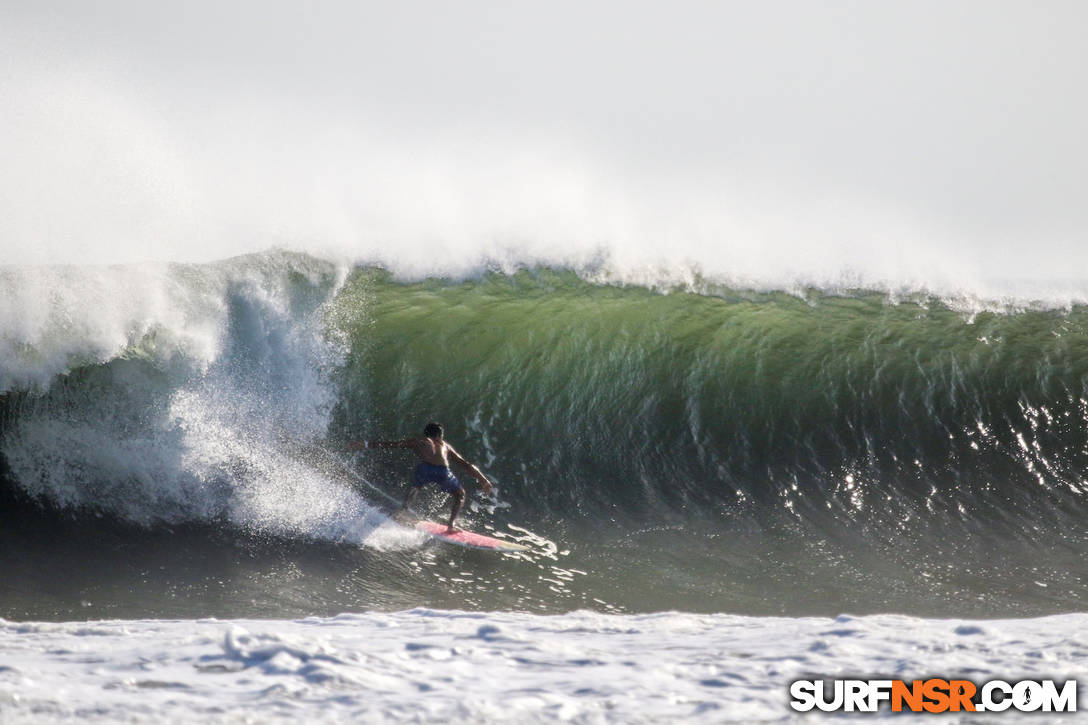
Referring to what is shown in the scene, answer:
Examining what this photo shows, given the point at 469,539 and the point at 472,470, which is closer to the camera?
the point at 469,539

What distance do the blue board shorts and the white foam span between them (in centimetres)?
268

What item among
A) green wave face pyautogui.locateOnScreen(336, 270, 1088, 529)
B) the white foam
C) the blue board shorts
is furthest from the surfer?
the white foam

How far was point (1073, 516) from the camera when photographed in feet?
27.8

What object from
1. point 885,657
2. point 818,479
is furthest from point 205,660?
point 818,479

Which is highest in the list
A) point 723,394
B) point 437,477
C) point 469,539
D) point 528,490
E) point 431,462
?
point 723,394

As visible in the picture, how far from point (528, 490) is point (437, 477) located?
3.29 ft

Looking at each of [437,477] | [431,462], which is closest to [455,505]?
[437,477]

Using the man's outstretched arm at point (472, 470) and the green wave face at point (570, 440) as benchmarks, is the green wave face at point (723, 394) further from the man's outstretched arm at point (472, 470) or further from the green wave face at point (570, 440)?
the man's outstretched arm at point (472, 470)

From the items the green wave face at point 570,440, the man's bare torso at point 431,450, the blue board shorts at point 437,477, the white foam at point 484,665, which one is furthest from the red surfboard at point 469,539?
the white foam at point 484,665

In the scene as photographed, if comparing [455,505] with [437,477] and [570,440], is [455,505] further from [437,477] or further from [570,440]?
[570,440]

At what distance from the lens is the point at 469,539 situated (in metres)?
7.26

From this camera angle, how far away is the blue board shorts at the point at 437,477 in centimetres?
754

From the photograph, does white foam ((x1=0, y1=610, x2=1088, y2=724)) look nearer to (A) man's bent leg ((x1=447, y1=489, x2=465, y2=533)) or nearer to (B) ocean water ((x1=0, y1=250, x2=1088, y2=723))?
(B) ocean water ((x1=0, y1=250, x2=1088, y2=723))

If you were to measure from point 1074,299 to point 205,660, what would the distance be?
11.9 meters
